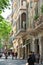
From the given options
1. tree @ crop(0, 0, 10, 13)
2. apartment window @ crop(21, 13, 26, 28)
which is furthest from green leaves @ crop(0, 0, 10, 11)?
apartment window @ crop(21, 13, 26, 28)

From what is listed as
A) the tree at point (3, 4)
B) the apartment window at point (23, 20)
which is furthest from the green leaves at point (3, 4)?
the apartment window at point (23, 20)

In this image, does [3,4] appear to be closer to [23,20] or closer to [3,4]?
[3,4]

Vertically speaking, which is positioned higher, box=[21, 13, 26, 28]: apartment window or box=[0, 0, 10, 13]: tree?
box=[0, 0, 10, 13]: tree

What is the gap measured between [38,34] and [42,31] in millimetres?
3851

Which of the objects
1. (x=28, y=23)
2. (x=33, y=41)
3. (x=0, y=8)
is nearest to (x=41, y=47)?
(x=33, y=41)

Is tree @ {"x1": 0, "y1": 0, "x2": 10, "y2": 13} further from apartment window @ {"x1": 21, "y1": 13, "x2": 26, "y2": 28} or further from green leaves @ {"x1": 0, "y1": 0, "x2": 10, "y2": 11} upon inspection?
apartment window @ {"x1": 21, "y1": 13, "x2": 26, "y2": 28}

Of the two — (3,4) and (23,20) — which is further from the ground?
(3,4)

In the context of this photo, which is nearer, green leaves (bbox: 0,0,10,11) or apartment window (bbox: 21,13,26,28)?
green leaves (bbox: 0,0,10,11)

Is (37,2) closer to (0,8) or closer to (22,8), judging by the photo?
(22,8)

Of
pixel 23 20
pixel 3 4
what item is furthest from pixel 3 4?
pixel 23 20

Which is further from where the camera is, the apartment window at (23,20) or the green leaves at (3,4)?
the apartment window at (23,20)

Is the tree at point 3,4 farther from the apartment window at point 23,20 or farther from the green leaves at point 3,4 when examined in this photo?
the apartment window at point 23,20

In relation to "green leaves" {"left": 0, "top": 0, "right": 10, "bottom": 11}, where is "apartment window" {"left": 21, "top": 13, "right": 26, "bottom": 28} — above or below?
below

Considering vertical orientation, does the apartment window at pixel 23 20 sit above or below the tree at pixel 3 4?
below
